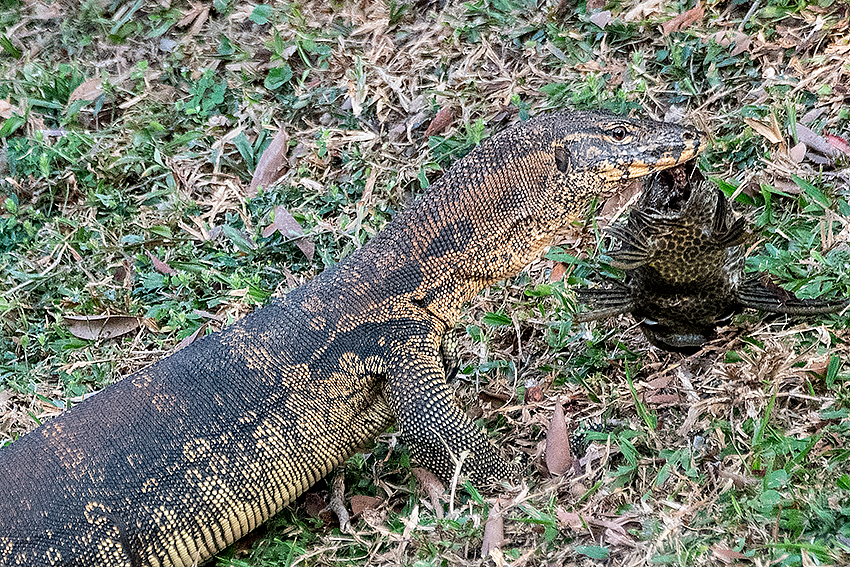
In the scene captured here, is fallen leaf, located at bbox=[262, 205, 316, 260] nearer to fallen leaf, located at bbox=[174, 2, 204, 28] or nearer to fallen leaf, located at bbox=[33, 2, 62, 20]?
fallen leaf, located at bbox=[174, 2, 204, 28]

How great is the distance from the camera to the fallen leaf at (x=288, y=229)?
647cm

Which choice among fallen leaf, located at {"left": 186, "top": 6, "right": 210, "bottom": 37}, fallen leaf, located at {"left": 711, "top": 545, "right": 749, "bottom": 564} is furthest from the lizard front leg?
fallen leaf, located at {"left": 186, "top": 6, "right": 210, "bottom": 37}

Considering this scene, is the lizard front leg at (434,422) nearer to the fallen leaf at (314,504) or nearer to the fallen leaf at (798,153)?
the fallen leaf at (314,504)

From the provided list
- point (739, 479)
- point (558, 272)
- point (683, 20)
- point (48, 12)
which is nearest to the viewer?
point (739, 479)

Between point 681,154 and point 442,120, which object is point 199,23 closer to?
point 442,120

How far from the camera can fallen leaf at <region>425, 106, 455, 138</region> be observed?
666cm

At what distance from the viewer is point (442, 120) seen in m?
6.66

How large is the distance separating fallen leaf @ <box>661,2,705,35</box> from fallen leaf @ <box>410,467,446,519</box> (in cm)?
361

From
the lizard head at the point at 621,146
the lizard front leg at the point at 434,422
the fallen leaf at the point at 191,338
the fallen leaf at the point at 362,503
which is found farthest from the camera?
the fallen leaf at the point at 191,338

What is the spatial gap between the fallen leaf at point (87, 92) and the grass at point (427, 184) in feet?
0.06

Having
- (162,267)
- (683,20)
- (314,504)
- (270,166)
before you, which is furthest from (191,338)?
(683,20)

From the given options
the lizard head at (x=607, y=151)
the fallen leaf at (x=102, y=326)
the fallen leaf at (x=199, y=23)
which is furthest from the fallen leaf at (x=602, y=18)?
the fallen leaf at (x=102, y=326)

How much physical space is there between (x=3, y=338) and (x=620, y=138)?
4788 millimetres

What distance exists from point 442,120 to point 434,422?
2.92 meters
